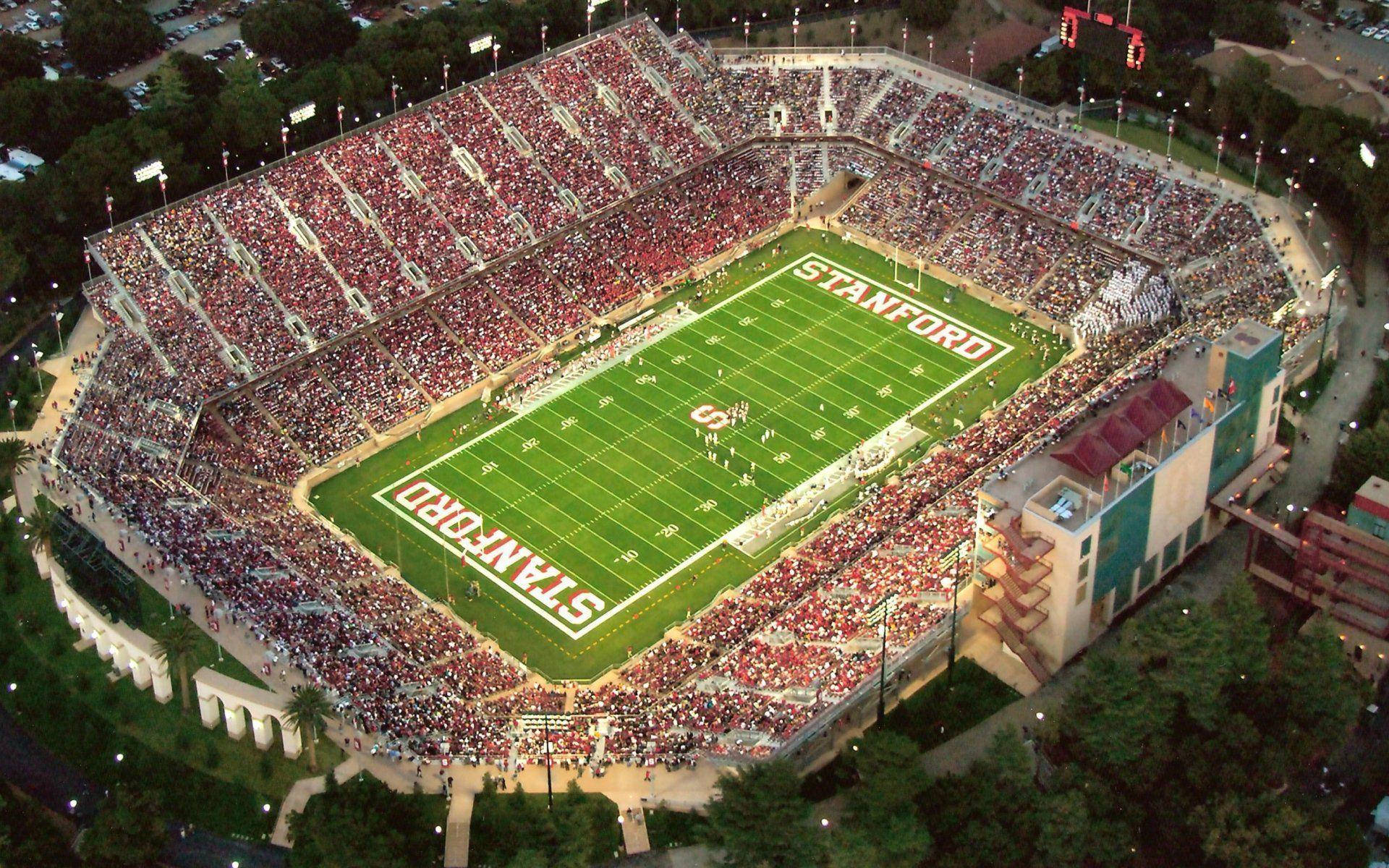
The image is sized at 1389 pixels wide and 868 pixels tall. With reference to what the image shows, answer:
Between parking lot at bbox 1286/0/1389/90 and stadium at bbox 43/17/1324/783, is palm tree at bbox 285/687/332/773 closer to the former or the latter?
stadium at bbox 43/17/1324/783

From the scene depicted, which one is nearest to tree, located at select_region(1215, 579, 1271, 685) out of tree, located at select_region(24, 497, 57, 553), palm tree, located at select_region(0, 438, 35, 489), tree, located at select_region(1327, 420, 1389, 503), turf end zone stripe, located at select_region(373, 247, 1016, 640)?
tree, located at select_region(1327, 420, 1389, 503)

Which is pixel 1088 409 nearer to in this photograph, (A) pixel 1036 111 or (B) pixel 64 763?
(A) pixel 1036 111

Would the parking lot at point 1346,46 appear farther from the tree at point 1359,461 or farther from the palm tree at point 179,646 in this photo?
the palm tree at point 179,646

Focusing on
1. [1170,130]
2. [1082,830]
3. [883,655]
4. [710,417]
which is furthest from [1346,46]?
[1082,830]

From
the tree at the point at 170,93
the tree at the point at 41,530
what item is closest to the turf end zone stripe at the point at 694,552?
the tree at the point at 41,530

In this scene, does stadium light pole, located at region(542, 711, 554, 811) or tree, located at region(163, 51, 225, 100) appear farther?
Result: tree, located at region(163, 51, 225, 100)

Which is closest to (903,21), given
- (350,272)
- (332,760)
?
(350,272)

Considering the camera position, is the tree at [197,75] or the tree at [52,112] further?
the tree at [197,75]
